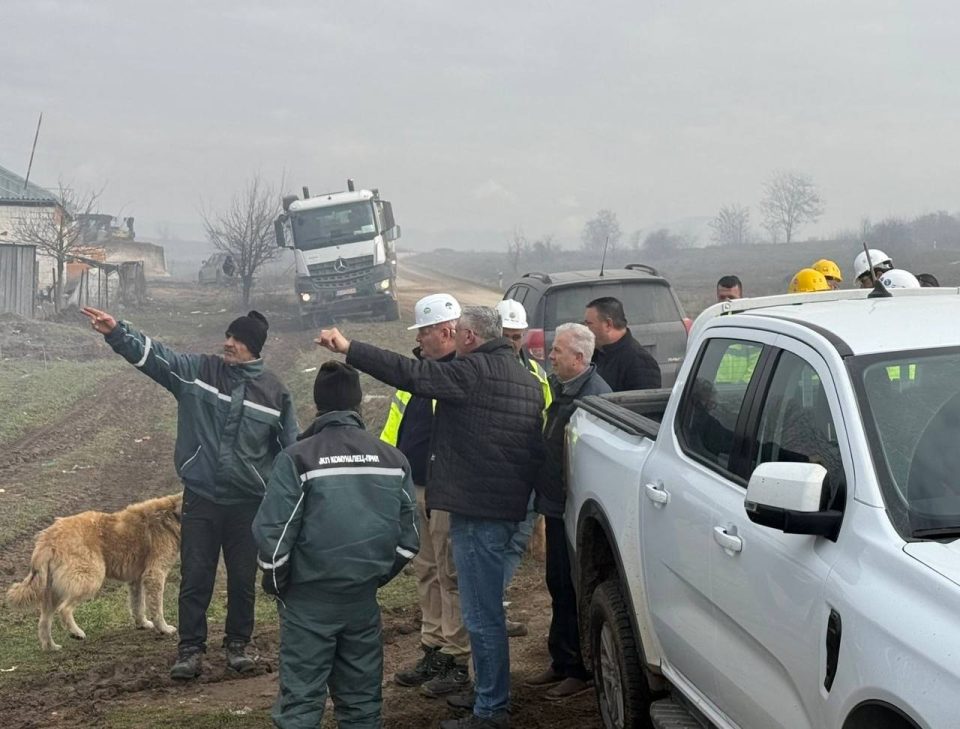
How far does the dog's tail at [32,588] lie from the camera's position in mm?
7934

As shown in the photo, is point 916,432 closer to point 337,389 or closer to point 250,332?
point 337,389

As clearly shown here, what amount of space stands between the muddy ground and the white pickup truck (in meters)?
1.53

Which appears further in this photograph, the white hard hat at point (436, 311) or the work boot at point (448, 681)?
the work boot at point (448, 681)

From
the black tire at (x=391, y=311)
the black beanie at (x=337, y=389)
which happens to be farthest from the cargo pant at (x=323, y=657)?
the black tire at (x=391, y=311)

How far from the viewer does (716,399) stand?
14.8 ft

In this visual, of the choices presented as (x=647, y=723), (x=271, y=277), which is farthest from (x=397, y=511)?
(x=271, y=277)

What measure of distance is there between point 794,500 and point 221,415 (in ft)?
15.2

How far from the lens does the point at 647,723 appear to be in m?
5.00

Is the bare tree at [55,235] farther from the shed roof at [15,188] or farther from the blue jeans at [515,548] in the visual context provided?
the blue jeans at [515,548]

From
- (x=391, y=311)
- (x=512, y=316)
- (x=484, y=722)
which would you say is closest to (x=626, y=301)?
(x=512, y=316)

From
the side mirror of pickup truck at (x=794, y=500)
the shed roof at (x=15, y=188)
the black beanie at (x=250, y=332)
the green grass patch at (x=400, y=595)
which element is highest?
the shed roof at (x=15, y=188)

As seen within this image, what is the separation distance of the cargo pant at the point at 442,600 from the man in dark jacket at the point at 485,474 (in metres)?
0.77

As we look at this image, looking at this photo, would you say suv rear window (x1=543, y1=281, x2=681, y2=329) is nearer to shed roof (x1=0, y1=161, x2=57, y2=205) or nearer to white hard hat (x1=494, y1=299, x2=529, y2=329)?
white hard hat (x1=494, y1=299, x2=529, y2=329)

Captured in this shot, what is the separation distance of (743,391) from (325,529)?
186 centimetres
